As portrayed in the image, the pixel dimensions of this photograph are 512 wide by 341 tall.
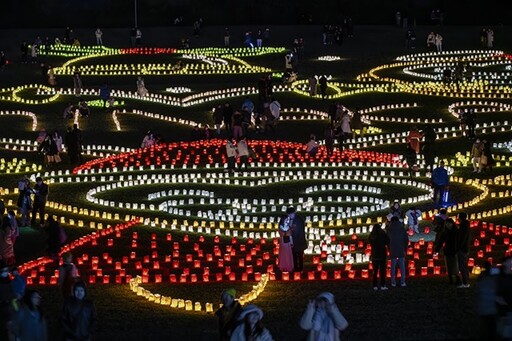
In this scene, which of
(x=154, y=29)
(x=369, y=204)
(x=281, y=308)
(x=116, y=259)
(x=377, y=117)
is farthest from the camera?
(x=154, y=29)

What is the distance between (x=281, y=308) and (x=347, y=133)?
23.1 meters

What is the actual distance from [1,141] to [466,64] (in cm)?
2692

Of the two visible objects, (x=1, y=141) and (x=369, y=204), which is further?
(x=1, y=141)

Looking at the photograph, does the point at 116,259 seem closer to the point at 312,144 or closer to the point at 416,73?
the point at 312,144

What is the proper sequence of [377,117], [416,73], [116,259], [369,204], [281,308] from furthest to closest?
1. [416,73]
2. [377,117]
3. [369,204]
4. [116,259]
5. [281,308]

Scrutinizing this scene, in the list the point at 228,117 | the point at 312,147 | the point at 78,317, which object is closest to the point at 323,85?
the point at 228,117

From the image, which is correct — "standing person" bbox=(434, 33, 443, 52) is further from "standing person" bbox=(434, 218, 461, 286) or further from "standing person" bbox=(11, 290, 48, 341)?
"standing person" bbox=(11, 290, 48, 341)

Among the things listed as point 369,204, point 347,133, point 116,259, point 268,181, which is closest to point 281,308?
point 116,259

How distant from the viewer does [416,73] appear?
6762cm

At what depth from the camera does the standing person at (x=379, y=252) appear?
26859 mm

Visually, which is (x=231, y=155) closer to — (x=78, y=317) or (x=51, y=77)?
(x=78, y=317)

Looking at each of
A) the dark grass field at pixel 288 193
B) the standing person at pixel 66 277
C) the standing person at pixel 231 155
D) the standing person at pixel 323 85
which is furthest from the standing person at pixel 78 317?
the standing person at pixel 323 85

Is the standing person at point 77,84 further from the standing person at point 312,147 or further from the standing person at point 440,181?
the standing person at point 440,181

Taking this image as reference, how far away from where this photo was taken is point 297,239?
2883cm
